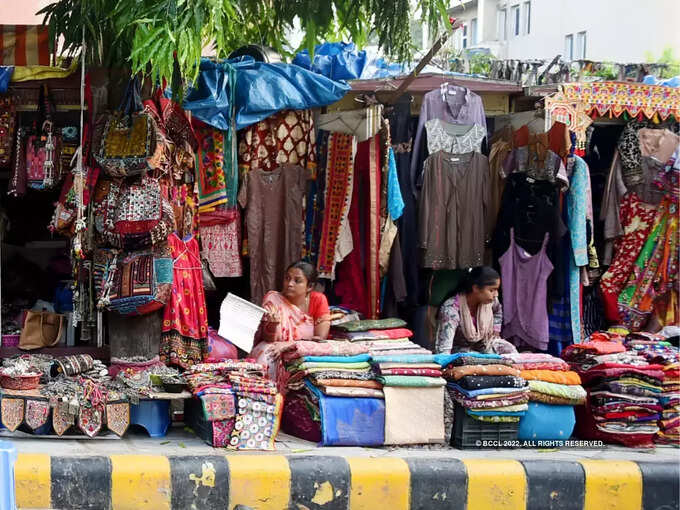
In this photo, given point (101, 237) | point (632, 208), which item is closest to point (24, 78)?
point (101, 237)

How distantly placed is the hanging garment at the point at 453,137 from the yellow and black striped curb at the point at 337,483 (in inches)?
115

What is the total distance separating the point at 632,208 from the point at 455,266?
5.91 ft

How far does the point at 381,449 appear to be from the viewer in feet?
24.0

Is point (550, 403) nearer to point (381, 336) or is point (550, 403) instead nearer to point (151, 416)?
point (381, 336)

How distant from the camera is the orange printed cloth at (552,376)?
7645 mm

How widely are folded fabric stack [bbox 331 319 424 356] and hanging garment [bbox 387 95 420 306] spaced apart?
2.77 feet

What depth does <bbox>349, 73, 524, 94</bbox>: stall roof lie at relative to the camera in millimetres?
8938

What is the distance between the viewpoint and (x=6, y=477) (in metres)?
3.46

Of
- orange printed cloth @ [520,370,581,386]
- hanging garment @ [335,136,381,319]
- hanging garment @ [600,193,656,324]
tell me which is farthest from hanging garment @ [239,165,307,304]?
hanging garment @ [600,193,656,324]

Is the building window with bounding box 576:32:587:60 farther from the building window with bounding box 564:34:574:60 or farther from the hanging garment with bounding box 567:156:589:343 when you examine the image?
the hanging garment with bounding box 567:156:589:343

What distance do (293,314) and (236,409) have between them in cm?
132

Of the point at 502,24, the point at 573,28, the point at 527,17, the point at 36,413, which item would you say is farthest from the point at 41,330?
the point at 502,24

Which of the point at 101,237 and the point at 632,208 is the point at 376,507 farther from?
the point at 632,208

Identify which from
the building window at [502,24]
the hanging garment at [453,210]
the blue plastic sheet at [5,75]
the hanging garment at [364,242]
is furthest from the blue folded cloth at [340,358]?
the building window at [502,24]
